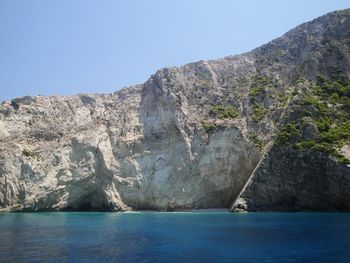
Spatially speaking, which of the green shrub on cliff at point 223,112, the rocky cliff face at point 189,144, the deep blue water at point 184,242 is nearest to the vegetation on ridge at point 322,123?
the rocky cliff face at point 189,144

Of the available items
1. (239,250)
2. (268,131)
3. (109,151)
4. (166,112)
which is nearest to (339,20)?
(268,131)

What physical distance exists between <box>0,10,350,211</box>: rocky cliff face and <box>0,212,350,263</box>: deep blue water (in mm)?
20330

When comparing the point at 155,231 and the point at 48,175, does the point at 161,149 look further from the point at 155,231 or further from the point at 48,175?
the point at 155,231

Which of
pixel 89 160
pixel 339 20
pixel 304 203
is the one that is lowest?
pixel 304 203

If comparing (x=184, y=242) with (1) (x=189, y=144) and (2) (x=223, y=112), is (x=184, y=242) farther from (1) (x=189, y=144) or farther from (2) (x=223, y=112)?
(2) (x=223, y=112)

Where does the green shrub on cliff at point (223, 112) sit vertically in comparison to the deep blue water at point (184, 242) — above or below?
above

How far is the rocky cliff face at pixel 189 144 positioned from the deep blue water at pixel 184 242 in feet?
66.7

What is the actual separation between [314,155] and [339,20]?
51753 mm

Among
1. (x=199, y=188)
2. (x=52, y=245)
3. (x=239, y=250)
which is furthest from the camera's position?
(x=199, y=188)

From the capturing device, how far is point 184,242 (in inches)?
1494

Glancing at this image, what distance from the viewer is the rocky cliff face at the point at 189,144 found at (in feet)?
234

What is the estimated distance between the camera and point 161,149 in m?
87.1

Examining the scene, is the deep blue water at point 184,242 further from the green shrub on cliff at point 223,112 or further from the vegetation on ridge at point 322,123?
the green shrub on cliff at point 223,112

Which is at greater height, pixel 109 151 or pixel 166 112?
pixel 166 112
